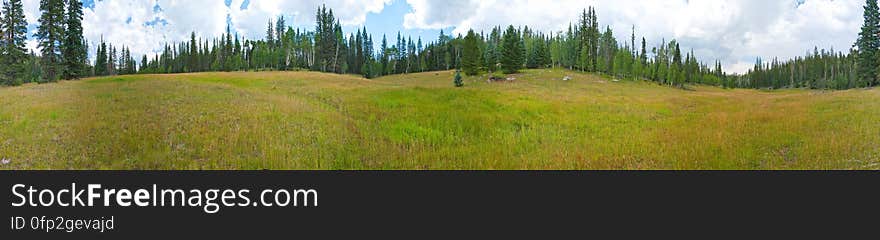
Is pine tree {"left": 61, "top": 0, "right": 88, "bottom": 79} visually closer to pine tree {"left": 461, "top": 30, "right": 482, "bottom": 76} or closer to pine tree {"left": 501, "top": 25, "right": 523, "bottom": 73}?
pine tree {"left": 461, "top": 30, "right": 482, "bottom": 76}

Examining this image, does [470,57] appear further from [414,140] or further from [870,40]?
[414,140]

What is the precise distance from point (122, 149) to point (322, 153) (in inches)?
176

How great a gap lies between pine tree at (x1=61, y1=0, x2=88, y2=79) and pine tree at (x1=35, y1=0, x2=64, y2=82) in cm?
86

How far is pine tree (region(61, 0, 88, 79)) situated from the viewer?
44.4 metres

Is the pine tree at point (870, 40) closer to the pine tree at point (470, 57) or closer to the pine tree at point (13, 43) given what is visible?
the pine tree at point (470, 57)

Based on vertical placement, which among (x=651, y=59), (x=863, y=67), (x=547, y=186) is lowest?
(x=547, y=186)

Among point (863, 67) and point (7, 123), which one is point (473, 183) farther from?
point (863, 67)

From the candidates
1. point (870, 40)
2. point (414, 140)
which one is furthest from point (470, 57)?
point (414, 140)

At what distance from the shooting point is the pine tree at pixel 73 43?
44.4 metres

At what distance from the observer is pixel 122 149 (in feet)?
28.9

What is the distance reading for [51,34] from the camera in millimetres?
42812

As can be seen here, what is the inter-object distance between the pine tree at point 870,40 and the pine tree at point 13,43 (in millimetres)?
79038

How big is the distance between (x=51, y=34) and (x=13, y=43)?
539 cm

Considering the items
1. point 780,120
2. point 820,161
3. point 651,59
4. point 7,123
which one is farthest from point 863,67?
point 651,59
